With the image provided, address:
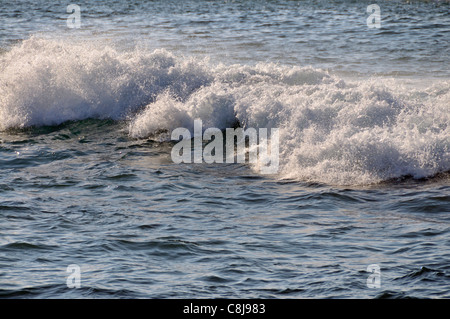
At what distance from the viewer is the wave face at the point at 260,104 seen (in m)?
9.60

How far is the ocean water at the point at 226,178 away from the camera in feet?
19.7

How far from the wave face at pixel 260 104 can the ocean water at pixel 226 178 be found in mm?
33

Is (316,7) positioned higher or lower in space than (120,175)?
higher

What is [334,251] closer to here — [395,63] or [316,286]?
[316,286]

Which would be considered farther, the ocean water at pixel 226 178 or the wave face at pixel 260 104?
the wave face at pixel 260 104

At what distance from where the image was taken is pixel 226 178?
372 inches

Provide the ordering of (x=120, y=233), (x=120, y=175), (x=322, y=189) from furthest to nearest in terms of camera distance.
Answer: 1. (x=120, y=175)
2. (x=322, y=189)
3. (x=120, y=233)

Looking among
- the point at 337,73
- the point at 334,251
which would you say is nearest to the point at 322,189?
the point at 334,251

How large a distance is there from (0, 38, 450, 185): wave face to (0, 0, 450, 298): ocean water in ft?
0.11

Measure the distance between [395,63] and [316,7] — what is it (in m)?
13.5

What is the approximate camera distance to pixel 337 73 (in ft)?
52.5

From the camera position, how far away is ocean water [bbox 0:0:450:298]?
6.00m

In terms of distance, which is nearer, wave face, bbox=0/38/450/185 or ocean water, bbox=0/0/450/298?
ocean water, bbox=0/0/450/298

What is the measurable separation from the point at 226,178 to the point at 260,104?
2966 mm
